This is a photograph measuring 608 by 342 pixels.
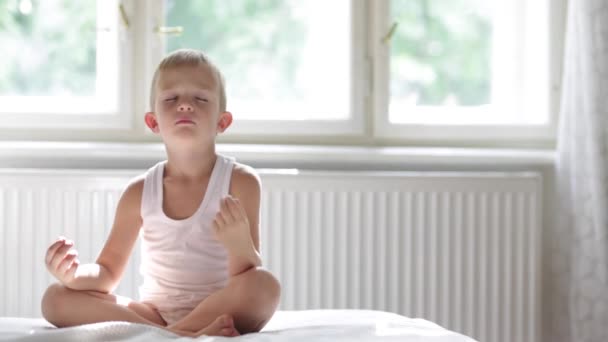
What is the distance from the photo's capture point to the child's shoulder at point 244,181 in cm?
172

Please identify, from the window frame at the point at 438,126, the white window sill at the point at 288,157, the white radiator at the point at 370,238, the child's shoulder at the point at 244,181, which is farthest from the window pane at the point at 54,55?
the child's shoulder at the point at 244,181

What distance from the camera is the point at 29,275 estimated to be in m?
2.26

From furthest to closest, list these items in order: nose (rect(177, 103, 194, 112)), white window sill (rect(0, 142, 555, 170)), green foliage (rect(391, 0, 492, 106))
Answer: green foliage (rect(391, 0, 492, 106)), white window sill (rect(0, 142, 555, 170)), nose (rect(177, 103, 194, 112))

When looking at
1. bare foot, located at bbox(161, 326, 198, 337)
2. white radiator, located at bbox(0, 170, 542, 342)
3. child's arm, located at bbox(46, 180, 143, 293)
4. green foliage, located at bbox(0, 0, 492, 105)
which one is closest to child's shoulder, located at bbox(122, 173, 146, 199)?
child's arm, located at bbox(46, 180, 143, 293)

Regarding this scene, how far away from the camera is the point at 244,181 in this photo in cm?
172

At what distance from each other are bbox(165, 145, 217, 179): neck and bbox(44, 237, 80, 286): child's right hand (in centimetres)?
29

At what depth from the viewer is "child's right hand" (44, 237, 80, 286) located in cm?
155

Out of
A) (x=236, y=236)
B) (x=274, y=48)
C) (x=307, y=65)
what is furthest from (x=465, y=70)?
(x=236, y=236)

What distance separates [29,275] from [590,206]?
1482 mm

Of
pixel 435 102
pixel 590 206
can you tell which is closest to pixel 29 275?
pixel 435 102

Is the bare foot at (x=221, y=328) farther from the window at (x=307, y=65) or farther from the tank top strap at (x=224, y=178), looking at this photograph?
the window at (x=307, y=65)

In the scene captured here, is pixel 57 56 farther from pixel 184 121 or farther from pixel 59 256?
pixel 59 256

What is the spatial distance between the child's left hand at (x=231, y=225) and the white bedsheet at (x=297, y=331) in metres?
0.16

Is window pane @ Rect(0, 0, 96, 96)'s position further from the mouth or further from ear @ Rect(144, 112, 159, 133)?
the mouth
